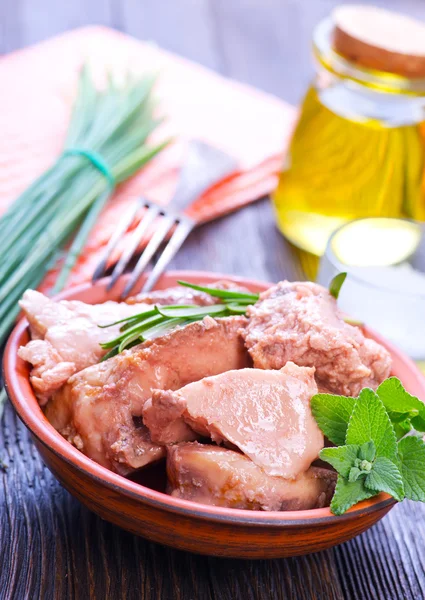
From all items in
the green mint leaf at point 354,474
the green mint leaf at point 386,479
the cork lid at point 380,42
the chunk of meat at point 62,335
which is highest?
the cork lid at point 380,42

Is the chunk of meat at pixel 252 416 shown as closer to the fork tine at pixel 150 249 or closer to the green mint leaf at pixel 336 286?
the green mint leaf at pixel 336 286

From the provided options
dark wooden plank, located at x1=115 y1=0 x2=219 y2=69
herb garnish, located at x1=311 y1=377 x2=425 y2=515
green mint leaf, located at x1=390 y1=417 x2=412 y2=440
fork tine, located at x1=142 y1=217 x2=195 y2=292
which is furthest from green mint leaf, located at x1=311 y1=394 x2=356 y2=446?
dark wooden plank, located at x1=115 y1=0 x2=219 y2=69

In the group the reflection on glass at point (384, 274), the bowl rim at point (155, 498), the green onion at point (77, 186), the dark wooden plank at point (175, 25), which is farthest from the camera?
the dark wooden plank at point (175, 25)

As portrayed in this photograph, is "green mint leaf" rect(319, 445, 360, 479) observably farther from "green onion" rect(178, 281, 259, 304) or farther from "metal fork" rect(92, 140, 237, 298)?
"metal fork" rect(92, 140, 237, 298)

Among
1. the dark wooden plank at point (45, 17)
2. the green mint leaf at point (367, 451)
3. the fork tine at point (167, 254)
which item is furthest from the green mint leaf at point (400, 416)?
the dark wooden plank at point (45, 17)

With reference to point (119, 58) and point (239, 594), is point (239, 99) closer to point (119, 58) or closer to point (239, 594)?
point (119, 58)

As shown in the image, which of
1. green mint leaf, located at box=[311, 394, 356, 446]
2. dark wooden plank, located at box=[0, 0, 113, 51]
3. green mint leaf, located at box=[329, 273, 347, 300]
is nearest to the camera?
green mint leaf, located at box=[311, 394, 356, 446]
